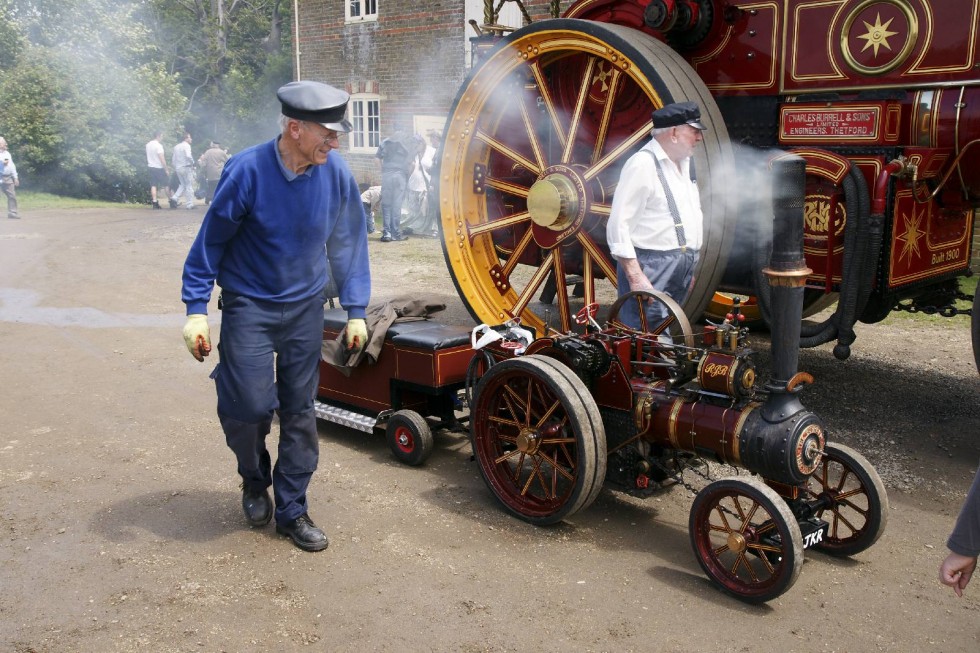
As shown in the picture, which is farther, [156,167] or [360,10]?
[156,167]

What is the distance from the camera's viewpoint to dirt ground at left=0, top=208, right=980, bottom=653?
117 inches

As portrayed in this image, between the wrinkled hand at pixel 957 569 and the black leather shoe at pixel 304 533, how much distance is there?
2178mm

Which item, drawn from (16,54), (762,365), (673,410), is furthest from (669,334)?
(16,54)

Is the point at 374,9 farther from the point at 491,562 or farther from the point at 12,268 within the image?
the point at 491,562

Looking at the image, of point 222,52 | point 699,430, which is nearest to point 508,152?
point 699,430

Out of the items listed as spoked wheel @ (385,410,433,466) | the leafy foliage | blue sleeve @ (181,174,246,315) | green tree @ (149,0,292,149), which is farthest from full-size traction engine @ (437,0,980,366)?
green tree @ (149,0,292,149)

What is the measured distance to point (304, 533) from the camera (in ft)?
11.8

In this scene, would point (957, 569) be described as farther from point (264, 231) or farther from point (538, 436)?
point (264, 231)

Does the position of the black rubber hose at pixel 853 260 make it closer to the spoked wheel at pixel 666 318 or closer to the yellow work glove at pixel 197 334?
the spoked wheel at pixel 666 318

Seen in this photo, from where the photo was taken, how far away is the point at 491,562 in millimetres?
3469

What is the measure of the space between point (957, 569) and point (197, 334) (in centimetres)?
251

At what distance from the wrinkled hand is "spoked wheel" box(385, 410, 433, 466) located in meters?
2.55

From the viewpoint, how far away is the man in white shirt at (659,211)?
14.2 ft

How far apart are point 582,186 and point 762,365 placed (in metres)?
1.86
